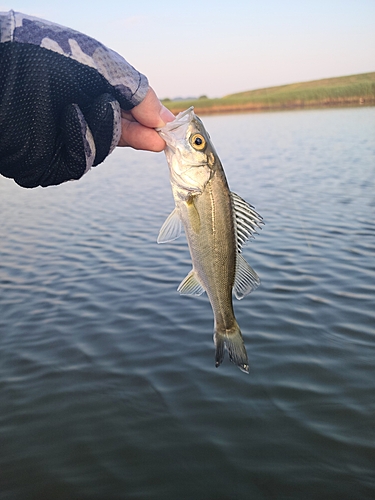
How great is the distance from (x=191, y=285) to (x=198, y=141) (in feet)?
2.84

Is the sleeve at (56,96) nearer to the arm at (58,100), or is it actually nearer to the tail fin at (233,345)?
the arm at (58,100)

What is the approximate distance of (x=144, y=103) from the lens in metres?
2.98

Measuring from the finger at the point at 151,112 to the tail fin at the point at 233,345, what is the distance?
1.32 metres

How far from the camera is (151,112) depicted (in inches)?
120

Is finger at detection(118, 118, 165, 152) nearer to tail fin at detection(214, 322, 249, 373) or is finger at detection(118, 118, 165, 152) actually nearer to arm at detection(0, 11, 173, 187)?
arm at detection(0, 11, 173, 187)

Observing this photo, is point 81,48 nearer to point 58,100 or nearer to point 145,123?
point 58,100

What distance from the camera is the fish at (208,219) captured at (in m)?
3.13

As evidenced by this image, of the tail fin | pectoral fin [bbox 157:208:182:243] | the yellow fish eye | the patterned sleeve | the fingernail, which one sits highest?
the patterned sleeve

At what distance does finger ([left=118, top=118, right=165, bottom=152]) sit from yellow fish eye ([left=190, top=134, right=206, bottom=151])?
0.60 feet

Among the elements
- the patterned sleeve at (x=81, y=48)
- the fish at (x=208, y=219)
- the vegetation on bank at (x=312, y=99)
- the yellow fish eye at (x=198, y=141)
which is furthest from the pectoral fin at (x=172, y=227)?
the vegetation on bank at (x=312, y=99)

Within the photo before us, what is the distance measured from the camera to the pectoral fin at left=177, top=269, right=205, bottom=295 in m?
3.34

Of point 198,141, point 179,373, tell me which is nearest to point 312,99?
point 179,373

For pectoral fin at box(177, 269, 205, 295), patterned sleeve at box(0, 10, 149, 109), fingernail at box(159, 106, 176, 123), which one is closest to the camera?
patterned sleeve at box(0, 10, 149, 109)

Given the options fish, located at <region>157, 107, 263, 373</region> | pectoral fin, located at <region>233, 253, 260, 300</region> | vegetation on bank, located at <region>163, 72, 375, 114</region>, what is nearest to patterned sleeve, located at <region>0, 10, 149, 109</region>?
fish, located at <region>157, 107, 263, 373</region>
